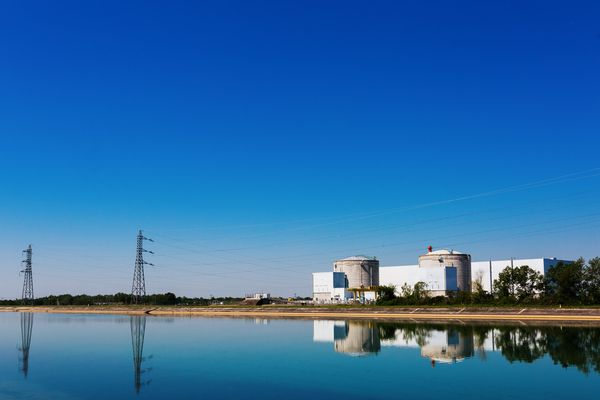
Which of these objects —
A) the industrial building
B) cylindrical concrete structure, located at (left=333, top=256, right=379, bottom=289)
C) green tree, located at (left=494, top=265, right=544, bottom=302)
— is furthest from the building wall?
cylindrical concrete structure, located at (left=333, top=256, right=379, bottom=289)

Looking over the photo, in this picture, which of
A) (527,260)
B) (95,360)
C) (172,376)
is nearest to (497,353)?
(172,376)

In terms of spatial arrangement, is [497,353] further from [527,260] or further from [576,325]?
[527,260]

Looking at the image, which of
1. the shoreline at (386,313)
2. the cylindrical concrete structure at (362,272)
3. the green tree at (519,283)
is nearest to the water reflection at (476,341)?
the shoreline at (386,313)

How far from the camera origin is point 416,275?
7219 cm

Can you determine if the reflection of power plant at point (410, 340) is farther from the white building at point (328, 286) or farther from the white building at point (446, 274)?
the white building at point (328, 286)

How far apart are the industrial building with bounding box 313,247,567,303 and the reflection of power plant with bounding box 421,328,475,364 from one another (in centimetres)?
3257

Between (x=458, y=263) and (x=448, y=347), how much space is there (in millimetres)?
45103

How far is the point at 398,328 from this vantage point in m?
42.5

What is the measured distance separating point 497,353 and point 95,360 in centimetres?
1917

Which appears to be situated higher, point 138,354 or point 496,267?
point 496,267

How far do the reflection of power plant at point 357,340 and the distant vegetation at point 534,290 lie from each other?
2056cm

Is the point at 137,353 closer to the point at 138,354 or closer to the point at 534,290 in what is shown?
the point at 138,354

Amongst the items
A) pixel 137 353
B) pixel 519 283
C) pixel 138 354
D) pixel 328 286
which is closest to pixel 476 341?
pixel 138 354

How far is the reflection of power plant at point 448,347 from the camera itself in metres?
25.8
